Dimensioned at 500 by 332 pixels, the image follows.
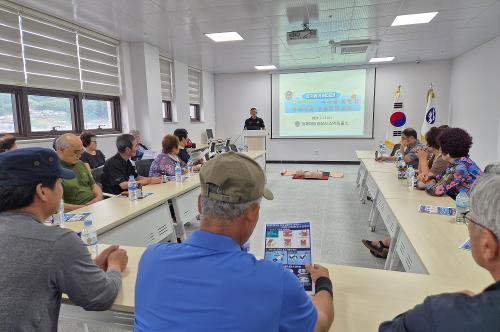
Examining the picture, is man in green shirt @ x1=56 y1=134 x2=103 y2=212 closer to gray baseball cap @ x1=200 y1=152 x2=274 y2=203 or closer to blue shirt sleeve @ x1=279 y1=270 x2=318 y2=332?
gray baseball cap @ x1=200 y1=152 x2=274 y2=203

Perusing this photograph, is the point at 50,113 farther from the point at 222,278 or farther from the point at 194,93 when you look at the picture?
the point at 222,278

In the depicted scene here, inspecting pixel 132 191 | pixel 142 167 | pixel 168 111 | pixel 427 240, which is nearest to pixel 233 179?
pixel 427 240

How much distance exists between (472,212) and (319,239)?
9.64 ft

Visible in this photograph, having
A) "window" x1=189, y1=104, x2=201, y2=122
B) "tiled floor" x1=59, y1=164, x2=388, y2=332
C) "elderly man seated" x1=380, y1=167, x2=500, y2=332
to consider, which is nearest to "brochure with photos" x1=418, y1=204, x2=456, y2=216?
"tiled floor" x1=59, y1=164, x2=388, y2=332

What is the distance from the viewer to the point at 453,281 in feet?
4.42

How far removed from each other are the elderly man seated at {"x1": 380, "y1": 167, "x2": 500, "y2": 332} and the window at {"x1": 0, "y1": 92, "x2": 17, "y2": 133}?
4802 mm

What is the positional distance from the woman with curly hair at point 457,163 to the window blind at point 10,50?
15.7ft

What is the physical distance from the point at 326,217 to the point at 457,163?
2.07 m

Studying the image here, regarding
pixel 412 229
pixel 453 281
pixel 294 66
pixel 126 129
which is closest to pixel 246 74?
pixel 294 66

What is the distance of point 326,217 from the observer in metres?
4.39

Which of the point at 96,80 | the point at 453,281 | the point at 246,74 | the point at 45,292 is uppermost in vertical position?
the point at 246,74

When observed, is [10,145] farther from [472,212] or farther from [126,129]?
[472,212]

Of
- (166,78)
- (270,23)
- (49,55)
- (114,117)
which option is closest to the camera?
(49,55)

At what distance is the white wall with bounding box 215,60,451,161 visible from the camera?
834 cm
